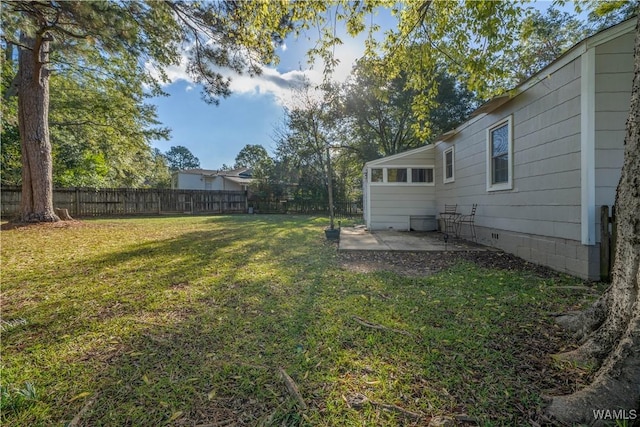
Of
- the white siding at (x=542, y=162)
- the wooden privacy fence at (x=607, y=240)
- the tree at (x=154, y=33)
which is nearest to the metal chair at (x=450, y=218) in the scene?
the white siding at (x=542, y=162)

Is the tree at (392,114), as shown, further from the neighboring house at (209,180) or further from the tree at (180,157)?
the tree at (180,157)

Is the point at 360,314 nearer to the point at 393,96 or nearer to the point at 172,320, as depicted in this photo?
the point at 172,320

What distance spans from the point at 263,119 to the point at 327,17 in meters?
16.9

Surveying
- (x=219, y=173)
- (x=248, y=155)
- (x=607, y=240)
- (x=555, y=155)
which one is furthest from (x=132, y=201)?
(x=248, y=155)

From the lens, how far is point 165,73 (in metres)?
7.64

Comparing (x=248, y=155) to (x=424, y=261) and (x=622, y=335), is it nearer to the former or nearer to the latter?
(x=424, y=261)

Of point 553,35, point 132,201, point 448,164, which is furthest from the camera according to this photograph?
point 132,201

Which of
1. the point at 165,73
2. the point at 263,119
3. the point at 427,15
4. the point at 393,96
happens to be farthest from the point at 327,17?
the point at 263,119

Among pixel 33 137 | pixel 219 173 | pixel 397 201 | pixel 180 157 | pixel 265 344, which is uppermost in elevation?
pixel 180 157

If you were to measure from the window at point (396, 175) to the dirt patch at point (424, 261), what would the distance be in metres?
4.22

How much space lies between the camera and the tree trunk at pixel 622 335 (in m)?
1.35

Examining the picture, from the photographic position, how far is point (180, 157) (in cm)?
6203

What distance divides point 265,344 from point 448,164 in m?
8.22

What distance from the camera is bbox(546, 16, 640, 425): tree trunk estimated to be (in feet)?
4.43
